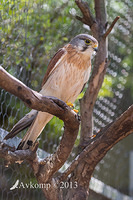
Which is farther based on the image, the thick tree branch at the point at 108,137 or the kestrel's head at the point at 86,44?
the kestrel's head at the point at 86,44

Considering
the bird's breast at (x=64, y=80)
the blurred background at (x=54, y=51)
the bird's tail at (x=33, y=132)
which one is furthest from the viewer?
the blurred background at (x=54, y=51)

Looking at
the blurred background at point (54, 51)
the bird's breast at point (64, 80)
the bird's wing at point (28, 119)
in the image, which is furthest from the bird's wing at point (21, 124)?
the blurred background at point (54, 51)

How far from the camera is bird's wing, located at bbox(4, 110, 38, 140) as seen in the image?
1452 mm

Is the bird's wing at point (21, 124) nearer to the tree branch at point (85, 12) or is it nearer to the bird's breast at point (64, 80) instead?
the bird's breast at point (64, 80)

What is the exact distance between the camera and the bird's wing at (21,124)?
1.45m

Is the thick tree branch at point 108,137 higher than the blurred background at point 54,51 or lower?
lower

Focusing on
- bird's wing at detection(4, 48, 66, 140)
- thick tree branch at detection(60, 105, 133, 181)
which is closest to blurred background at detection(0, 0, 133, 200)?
bird's wing at detection(4, 48, 66, 140)

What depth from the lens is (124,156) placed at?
343cm

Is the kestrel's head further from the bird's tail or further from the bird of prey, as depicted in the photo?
the bird's tail

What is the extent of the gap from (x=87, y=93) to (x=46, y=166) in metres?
0.59

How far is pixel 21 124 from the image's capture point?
1.51 m

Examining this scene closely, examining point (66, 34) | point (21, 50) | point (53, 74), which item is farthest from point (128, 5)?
point (53, 74)

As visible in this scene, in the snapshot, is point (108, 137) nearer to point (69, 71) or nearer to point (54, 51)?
point (69, 71)

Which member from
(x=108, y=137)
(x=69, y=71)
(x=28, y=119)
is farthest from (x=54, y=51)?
(x=108, y=137)
